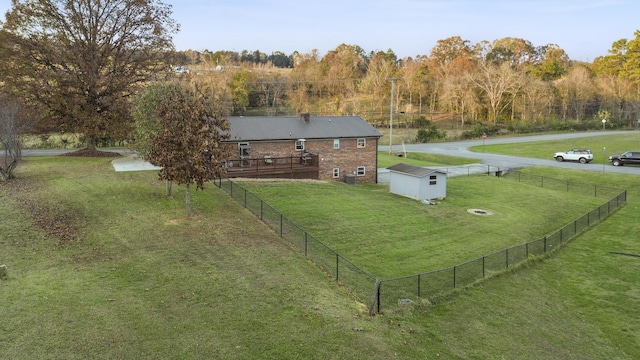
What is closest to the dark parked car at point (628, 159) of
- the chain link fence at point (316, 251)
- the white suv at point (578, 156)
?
the white suv at point (578, 156)

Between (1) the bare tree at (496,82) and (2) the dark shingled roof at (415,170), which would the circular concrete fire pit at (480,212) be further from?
(1) the bare tree at (496,82)

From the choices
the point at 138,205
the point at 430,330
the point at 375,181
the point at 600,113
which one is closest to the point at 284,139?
the point at 375,181

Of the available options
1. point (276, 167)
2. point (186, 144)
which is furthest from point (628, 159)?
point (186, 144)

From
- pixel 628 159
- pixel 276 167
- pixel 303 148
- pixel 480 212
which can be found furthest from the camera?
pixel 628 159

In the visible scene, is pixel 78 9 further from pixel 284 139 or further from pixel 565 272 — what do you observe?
pixel 565 272

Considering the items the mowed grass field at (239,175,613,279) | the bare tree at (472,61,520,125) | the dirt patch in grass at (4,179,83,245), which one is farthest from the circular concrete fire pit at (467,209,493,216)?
the bare tree at (472,61,520,125)

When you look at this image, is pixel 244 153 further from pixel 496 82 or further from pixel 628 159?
pixel 496 82

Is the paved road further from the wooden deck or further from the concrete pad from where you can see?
the concrete pad

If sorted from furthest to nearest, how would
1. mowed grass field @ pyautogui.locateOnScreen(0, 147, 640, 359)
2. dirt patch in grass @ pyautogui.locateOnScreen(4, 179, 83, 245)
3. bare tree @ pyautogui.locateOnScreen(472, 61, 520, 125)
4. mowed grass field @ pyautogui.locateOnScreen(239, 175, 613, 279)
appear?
bare tree @ pyautogui.locateOnScreen(472, 61, 520, 125)
mowed grass field @ pyautogui.locateOnScreen(239, 175, 613, 279)
dirt patch in grass @ pyautogui.locateOnScreen(4, 179, 83, 245)
mowed grass field @ pyautogui.locateOnScreen(0, 147, 640, 359)
